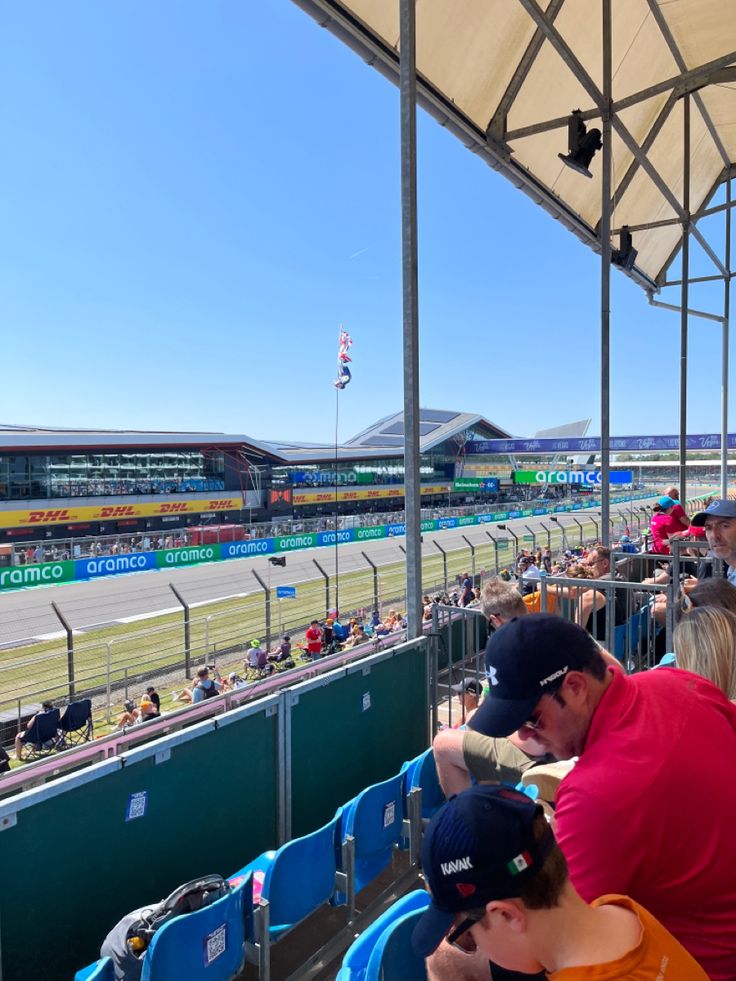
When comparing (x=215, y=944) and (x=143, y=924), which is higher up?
(x=143, y=924)

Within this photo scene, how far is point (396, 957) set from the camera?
160 cm

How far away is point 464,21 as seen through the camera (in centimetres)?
681

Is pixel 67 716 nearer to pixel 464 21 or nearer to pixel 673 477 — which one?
pixel 464 21

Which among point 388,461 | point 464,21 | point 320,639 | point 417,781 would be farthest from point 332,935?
point 388,461

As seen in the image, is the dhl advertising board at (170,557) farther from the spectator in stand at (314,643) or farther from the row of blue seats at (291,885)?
the row of blue seats at (291,885)

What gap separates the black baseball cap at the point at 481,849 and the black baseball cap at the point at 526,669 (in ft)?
0.98

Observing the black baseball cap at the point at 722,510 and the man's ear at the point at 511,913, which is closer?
the man's ear at the point at 511,913

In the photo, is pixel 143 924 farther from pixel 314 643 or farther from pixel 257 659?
pixel 314 643

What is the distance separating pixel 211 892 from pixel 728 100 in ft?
46.6

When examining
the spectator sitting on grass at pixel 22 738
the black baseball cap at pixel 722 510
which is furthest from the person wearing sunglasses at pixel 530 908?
the spectator sitting on grass at pixel 22 738

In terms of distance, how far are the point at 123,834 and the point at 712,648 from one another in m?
2.30

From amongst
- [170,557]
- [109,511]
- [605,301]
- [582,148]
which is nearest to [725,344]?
[605,301]

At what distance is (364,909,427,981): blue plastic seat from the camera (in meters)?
1.52

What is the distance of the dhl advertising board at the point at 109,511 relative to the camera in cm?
3169
